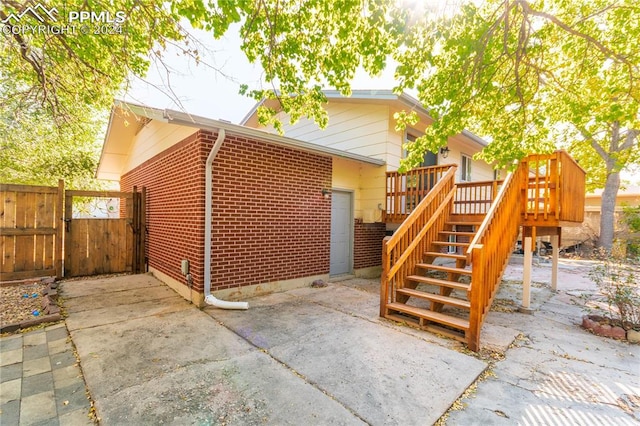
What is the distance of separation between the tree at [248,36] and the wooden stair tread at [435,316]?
11.2ft

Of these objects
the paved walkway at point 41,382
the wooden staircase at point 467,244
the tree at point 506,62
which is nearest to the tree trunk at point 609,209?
the wooden staircase at point 467,244

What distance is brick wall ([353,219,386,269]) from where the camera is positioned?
7410mm

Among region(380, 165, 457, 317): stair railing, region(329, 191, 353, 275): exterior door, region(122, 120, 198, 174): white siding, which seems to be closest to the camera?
region(380, 165, 457, 317): stair railing

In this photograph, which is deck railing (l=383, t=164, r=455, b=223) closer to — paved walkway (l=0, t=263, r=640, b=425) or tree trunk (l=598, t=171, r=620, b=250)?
paved walkway (l=0, t=263, r=640, b=425)

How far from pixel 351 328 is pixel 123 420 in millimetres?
2679

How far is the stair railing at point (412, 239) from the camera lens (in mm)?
4297

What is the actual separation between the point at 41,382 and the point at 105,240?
536 centimetres

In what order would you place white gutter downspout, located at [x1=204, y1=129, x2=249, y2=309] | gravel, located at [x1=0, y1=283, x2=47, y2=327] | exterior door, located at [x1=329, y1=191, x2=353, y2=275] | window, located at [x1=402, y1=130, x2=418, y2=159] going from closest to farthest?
gravel, located at [x1=0, y1=283, x2=47, y2=327] < white gutter downspout, located at [x1=204, y1=129, x2=249, y2=309] < exterior door, located at [x1=329, y1=191, x2=353, y2=275] < window, located at [x1=402, y1=130, x2=418, y2=159]

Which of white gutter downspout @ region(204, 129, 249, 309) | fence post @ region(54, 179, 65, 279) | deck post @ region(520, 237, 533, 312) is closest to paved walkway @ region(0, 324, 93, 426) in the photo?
white gutter downspout @ region(204, 129, 249, 309)

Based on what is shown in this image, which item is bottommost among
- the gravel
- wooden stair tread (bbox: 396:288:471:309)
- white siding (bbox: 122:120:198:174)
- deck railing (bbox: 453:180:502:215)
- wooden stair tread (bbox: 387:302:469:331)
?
the gravel

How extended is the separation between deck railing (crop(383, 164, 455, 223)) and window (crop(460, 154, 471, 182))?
3.82m

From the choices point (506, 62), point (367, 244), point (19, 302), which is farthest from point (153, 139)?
point (506, 62)

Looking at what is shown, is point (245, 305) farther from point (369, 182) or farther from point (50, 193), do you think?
point (50, 193)

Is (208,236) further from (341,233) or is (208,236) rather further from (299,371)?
(341,233)
